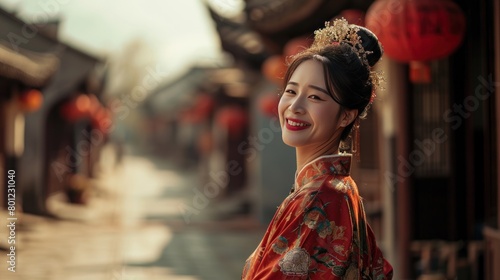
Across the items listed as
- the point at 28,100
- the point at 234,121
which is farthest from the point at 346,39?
the point at 234,121

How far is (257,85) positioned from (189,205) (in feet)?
15.9

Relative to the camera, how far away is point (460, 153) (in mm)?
7715

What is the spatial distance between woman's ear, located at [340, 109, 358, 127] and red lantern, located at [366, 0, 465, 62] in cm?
295

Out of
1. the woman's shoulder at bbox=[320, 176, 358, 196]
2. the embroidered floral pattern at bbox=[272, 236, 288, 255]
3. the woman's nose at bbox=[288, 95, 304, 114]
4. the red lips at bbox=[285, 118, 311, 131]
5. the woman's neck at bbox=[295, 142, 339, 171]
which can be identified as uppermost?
the woman's nose at bbox=[288, 95, 304, 114]

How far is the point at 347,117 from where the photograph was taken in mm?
2381

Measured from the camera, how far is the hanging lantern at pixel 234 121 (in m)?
19.8

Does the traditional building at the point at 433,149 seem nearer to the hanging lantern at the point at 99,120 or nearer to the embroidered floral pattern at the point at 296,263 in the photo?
the embroidered floral pattern at the point at 296,263

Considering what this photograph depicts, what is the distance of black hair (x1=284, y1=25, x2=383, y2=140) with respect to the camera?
7.57 feet

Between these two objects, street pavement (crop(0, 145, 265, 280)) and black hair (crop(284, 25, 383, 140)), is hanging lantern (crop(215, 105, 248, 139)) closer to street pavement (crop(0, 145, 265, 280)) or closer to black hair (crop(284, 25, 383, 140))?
street pavement (crop(0, 145, 265, 280))

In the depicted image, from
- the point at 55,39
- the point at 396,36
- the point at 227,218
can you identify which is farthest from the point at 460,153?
the point at 55,39

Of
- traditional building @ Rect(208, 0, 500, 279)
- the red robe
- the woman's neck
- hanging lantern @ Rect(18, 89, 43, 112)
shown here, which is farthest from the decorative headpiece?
hanging lantern @ Rect(18, 89, 43, 112)

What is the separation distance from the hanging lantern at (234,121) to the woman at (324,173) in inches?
681

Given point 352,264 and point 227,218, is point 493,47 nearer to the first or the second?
point 352,264

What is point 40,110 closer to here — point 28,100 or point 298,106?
point 28,100
